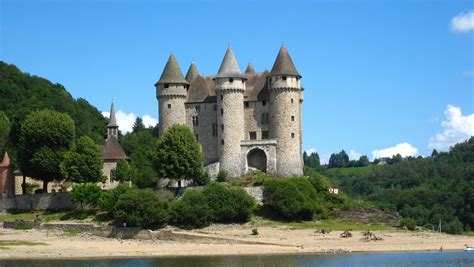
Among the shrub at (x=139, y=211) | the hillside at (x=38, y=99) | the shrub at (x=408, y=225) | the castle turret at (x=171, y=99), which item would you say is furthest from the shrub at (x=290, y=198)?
the hillside at (x=38, y=99)

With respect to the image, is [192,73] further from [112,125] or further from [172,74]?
[112,125]

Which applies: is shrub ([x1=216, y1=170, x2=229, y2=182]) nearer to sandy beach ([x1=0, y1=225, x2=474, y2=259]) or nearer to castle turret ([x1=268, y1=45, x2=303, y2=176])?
castle turret ([x1=268, y1=45, x2=303, y2=176])

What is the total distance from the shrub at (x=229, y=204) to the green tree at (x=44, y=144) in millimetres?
15041

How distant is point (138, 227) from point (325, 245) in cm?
1521

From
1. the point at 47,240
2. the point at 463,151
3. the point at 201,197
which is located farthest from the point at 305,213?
the point at 463,151

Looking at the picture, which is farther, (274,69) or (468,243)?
(274,69)

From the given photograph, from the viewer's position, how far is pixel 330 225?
2522 inches

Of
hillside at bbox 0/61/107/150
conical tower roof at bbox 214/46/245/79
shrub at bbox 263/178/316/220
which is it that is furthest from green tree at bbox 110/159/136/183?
hillside at bbox 0/61/107/150

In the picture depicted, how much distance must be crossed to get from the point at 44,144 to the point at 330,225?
26597 mm

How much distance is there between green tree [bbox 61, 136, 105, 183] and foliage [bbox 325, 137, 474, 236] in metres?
Answer: 37.6

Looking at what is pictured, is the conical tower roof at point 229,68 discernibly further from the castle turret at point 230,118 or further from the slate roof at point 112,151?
the slate roof at point 112,151

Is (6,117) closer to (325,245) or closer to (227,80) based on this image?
(227,80)

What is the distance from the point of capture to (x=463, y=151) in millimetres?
161375

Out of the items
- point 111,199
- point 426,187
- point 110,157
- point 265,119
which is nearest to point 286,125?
point 265,119
